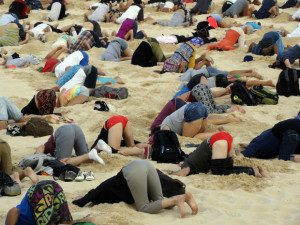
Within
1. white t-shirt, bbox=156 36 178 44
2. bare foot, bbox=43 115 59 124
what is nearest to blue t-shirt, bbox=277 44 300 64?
white t-shirt, bbox=156 36 178 44

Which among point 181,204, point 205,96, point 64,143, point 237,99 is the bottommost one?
point 237,99

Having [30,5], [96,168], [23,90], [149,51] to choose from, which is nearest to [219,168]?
[96,168]

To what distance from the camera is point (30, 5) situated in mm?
19781

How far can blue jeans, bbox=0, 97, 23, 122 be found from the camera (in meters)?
9.08

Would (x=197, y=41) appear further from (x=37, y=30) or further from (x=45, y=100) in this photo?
(x=45, y=100)

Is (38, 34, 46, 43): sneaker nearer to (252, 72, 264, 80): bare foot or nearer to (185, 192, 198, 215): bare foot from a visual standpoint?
(252, 72, 264, 80): bare foot

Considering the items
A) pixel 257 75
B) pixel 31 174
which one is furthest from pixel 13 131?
pixel 257 75

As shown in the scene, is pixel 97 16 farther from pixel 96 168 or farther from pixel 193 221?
pixel 193 221

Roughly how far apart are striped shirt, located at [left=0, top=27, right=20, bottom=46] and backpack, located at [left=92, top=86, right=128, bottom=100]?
16.1 ft

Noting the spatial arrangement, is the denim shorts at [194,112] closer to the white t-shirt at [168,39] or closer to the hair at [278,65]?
the hair at [278,65]

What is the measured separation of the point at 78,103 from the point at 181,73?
2.64 meters

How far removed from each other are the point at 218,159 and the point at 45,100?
374cm

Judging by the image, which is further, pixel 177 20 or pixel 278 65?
pixel 177 20

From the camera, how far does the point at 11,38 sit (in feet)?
49.8
